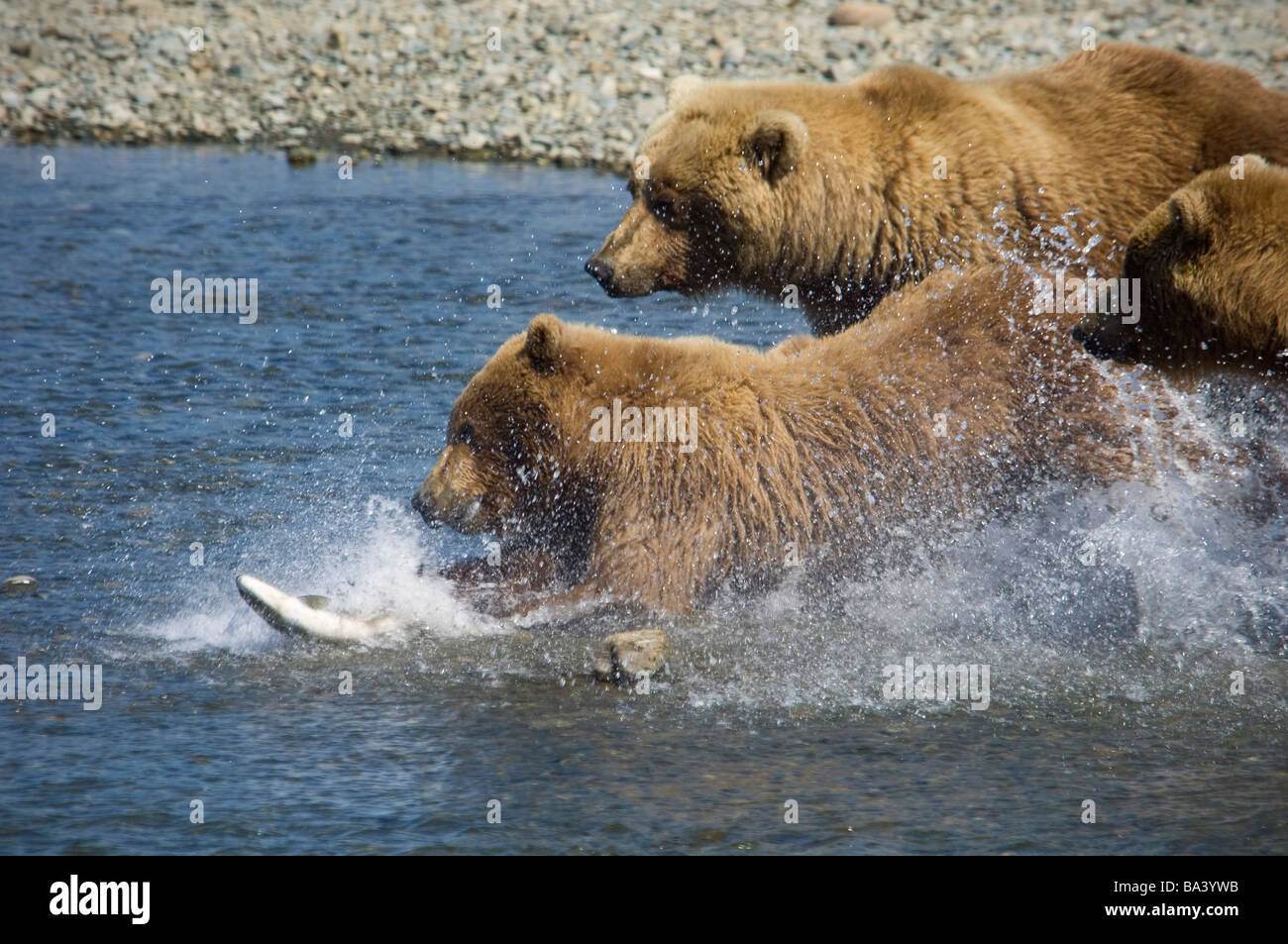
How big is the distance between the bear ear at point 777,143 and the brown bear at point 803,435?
3.13ft

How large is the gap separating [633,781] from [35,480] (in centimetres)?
422

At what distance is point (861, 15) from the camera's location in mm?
18609

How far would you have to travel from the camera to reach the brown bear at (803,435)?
6441mm

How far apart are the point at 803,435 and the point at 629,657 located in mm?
1286

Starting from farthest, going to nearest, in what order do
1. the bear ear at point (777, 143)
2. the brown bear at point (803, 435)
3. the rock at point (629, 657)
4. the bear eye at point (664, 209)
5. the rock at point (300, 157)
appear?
the rock at point (300, 157) → the bear eye at point (664, 209) → the bear ear at point (777, 143) → the brown bear at point (803, 435) → the rock at point (629, 657)

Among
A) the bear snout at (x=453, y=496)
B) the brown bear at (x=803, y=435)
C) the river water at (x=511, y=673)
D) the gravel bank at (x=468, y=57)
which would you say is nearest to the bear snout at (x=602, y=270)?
the brown bear at (x=803, y=435)

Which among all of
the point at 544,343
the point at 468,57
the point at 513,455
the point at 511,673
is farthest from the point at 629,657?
the point at 468,57

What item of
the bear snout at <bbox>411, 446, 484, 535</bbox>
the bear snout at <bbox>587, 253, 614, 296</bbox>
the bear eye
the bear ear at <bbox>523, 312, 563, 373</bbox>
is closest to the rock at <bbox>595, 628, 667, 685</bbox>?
the bear snout at <bbox>411, 446, 484, 535</bbox>

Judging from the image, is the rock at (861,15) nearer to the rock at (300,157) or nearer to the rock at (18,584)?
A: the rock at (300,157)

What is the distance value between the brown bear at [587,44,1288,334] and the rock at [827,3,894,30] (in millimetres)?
11462

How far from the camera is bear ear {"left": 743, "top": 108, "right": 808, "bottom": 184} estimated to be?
6.98 meters

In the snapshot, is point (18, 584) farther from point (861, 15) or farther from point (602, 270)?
point (861, 15)

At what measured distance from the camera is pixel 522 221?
14.1 metres

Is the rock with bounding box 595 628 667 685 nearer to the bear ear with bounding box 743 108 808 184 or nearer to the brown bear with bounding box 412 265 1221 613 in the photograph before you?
the brown bear with bounding box 412 265 1221 613
